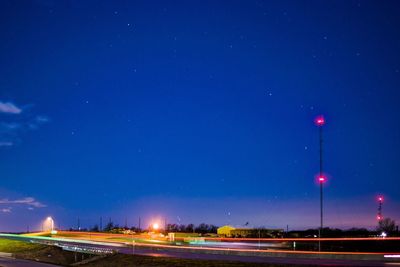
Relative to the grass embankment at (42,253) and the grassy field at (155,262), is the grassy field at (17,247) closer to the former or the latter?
the grass embankment at (42,253)

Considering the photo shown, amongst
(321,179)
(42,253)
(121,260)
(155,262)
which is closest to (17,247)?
(42,253)

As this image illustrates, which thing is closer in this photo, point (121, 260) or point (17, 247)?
point (121, 260)

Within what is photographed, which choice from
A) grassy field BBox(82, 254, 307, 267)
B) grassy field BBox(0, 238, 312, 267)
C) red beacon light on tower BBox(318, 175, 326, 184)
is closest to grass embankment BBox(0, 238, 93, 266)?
grassy field BBox(0, 238, 312, 267)

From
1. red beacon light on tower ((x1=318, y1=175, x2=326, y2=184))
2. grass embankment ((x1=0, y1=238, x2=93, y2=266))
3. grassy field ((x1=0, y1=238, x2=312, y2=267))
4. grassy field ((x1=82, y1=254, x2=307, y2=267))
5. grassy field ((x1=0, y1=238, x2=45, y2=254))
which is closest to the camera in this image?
grassy field ((x1=82, y1=254, x2=307, y2=267))

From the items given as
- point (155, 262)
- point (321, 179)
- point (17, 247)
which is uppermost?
point (321, 179)

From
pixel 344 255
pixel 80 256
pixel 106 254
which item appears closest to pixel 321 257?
pixel 344 255

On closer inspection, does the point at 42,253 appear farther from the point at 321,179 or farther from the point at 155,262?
the point at 321,179

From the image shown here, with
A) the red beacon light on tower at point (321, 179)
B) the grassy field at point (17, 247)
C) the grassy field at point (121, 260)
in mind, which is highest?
the red beacon light on tower at point (321, 179)

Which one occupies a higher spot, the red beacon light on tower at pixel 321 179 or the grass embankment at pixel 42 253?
the red beacon light on tower at pixel 321 179

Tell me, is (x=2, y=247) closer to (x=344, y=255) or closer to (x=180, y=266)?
(x=180, y=266)

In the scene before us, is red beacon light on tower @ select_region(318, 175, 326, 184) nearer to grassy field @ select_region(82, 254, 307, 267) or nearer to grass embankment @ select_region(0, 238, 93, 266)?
grassy field @ select_region(82, 254, 307, 267)

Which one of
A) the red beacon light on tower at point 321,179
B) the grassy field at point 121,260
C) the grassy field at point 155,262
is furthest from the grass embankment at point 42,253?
the red beacon light on tower at point 321,179

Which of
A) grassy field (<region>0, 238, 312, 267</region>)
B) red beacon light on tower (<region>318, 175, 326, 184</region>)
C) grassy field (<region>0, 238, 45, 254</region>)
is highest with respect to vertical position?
red beacon light on tower (<region>318, 175, 326, 184</region>)

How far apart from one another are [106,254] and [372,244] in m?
27.0
